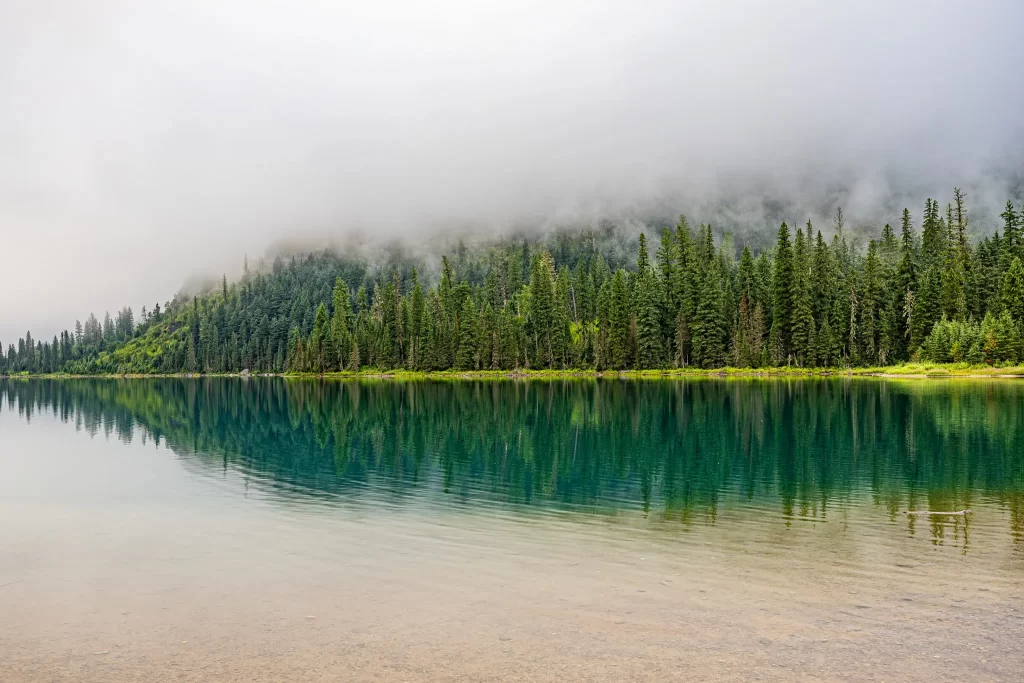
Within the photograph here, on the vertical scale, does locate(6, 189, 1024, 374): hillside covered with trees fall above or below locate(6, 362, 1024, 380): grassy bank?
above

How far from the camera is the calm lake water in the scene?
12.6m

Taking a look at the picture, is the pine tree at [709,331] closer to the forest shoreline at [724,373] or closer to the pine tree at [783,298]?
the forest shoreline at [724,373]

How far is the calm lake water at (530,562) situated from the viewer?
1259cm

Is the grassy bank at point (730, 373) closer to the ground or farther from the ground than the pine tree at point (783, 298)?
closer to the ground

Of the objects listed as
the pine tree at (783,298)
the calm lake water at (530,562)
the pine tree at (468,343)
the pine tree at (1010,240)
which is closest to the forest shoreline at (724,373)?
the pine tree at (468,343)

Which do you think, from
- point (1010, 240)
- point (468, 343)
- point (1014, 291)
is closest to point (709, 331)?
point (1014, 291)

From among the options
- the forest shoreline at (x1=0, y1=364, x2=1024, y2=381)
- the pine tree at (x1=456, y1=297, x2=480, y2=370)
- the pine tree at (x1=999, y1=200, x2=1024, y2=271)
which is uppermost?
the pine tree at (x1=999, y1=200, x2=1024, y2=271)

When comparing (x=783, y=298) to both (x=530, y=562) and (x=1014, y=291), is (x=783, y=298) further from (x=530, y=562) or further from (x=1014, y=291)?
(x=530, y=562)

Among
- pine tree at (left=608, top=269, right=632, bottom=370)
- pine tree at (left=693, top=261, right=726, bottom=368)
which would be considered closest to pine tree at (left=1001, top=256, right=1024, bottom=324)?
pine tree at (left=693, top=261, right=726, bottom=368)

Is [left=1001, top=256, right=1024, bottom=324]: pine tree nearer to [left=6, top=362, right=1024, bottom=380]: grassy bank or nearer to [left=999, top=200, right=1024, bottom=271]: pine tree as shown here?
[left=6, top=362, right=1024, bottom=380]: grassy bank

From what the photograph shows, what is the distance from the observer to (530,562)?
19.1 metres

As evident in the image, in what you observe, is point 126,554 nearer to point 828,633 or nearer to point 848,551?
point 828,633

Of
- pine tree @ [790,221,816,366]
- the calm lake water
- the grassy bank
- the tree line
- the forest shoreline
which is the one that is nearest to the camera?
the calm lake water

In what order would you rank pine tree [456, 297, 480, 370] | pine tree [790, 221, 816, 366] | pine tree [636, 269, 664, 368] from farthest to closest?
pine tree [456, 297, 480, 370], pine tree [636, 269, 664, 368], pine tree [790, 221, 816, 366]
